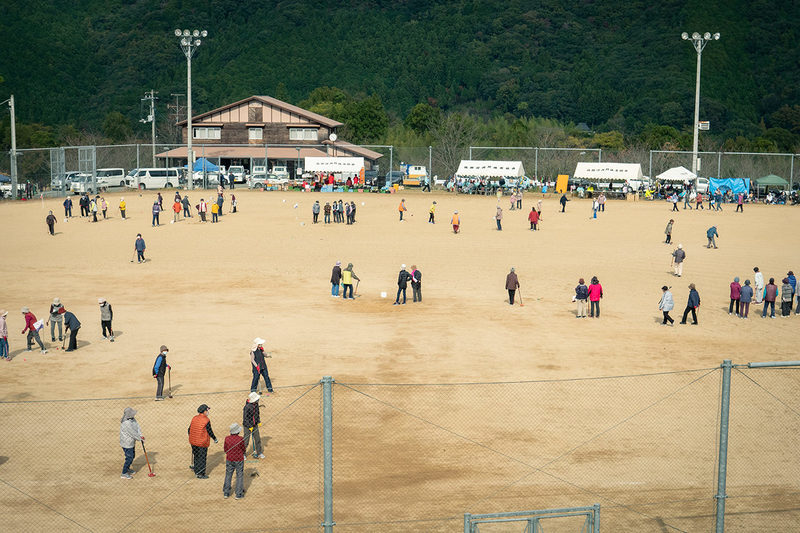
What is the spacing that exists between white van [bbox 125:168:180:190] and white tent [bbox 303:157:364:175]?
1047 centimetres

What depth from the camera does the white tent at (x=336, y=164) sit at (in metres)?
69.3

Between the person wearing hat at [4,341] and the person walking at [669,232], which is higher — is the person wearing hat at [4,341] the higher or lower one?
the lower one

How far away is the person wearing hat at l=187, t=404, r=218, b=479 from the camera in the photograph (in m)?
13.8

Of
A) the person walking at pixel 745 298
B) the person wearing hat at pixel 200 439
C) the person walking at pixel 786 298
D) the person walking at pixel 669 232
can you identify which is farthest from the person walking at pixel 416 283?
the person walking at pixel 669 232

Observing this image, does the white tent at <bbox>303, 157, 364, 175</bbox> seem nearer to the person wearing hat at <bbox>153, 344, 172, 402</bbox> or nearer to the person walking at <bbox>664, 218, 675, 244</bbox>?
the person walking at <bbox>664, 218, 675, 244</bbox>

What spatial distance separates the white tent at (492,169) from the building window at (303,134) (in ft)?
69.6

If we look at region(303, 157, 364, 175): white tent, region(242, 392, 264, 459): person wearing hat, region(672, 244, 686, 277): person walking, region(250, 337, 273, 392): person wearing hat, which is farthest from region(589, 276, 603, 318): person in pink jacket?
region(303, 157, 364, 175): white tent

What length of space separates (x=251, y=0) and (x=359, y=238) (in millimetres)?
124491

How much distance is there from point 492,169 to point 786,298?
43.1 m

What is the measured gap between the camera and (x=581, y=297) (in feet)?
84.2

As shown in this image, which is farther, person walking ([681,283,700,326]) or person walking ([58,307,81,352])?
person walking ([681,283,700,326])

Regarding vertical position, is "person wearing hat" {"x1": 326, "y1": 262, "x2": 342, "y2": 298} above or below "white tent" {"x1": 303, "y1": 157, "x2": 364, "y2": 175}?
below

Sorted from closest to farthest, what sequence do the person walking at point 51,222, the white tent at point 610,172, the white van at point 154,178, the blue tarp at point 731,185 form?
the person walking at point 51,222, the blue tarp at point 731,185, the white tent at point 610,172, the white van at point 154,178

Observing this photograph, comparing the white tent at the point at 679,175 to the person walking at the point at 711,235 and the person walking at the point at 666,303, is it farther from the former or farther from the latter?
the person walking at the point at 666,303
